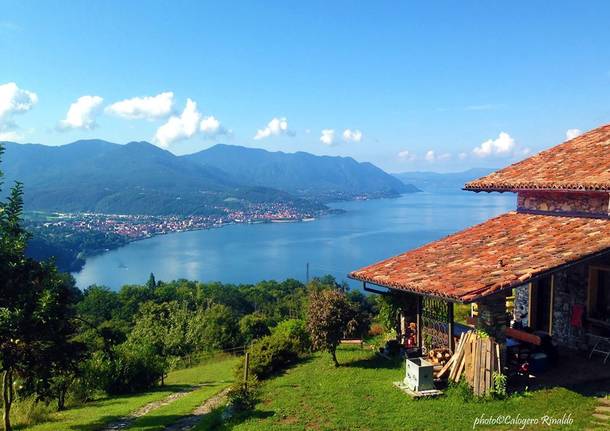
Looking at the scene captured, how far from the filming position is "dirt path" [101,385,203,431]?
12.4 metres

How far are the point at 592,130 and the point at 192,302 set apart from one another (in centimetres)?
4839

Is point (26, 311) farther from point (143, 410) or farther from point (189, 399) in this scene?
point (189, 399)

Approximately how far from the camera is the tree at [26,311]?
9.92 metres

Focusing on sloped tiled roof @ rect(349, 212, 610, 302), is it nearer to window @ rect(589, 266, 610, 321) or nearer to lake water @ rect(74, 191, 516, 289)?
window @ rect(589, 266, 610, 321)

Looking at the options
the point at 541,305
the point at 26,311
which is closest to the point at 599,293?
the point at 541,305

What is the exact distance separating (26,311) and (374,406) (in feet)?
25.2

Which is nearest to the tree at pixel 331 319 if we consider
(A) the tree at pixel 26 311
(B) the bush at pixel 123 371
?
(A) the tree at pixel 26 311

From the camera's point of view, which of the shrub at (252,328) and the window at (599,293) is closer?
the window at (599,293)

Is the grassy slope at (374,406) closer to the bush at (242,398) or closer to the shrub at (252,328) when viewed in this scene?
the bush at (242,398)

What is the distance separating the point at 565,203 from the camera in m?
12.2

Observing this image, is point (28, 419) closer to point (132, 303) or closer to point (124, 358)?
point (124, 358)

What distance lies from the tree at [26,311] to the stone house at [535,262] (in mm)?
7665

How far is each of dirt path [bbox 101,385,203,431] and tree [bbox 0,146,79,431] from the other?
86.7 inches

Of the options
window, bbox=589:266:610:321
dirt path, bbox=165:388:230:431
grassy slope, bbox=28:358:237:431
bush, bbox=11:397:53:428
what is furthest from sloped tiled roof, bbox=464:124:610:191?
bush, bbox=11:397:53:428
